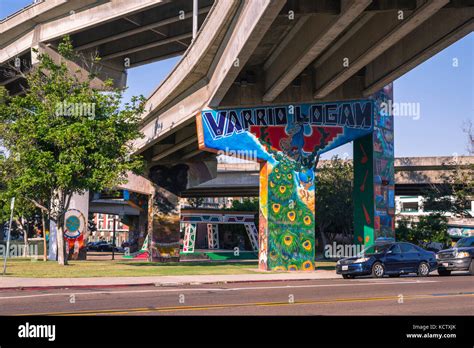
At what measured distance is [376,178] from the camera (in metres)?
32.7

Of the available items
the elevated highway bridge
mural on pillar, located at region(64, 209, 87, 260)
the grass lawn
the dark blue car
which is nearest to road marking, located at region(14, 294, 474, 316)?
the dark blue car

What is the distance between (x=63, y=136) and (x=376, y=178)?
16409 millimetres

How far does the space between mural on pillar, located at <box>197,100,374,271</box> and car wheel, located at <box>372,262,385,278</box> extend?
251 inches

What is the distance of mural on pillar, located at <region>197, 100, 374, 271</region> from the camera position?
93.4 ft

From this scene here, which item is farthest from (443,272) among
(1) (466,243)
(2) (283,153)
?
(2) (283,153)

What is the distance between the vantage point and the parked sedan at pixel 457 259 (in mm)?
25000

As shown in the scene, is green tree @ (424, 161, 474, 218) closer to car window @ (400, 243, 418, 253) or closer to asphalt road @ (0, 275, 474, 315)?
car window @ (400, 243, 418, 253)

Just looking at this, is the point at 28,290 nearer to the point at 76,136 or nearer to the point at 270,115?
the point at 76,136

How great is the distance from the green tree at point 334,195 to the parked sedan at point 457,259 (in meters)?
25.0

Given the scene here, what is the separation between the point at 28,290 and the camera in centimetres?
1744
